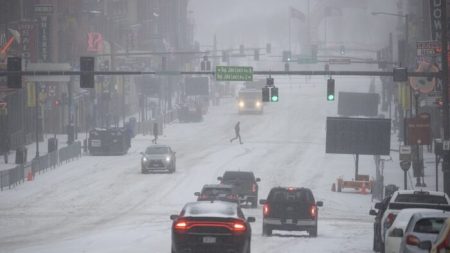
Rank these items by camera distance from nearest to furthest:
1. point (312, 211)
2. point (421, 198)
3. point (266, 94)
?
1. point (421, 198)
2. point (312, 211)
3. point (266, 94)

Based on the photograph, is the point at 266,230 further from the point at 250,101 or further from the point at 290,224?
the point at 250,101

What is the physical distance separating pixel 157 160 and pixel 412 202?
35.7 meters

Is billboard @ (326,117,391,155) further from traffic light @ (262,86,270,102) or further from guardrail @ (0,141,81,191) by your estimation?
guardrail @ (0,141,81,191)

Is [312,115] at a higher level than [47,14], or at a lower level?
lower

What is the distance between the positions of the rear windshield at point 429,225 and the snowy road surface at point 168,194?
8.38 m

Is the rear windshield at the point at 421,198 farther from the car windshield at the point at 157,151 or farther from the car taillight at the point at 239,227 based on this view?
the car windshield at the point at 157,151

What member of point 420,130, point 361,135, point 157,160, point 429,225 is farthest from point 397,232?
point 157,160

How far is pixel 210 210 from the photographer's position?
24.5m

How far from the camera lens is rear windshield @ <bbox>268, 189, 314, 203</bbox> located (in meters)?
36.9

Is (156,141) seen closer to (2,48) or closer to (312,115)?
(2,48)

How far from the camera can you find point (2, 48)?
241 feet

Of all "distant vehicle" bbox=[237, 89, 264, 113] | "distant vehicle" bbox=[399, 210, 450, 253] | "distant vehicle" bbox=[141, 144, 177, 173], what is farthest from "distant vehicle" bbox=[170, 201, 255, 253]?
"distant vehicle" bbox=[237, 89, 264, 113]

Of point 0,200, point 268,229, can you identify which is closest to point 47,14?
point 0,200

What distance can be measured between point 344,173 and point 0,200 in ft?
74.1
